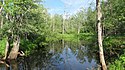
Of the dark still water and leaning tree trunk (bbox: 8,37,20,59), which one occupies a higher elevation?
leaning tree trunk (bbox: 8,37,20,59)

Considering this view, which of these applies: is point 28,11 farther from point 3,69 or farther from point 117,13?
point 117,13

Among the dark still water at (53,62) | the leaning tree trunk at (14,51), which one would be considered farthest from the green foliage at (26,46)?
the leaning tree trunk at (14,51)

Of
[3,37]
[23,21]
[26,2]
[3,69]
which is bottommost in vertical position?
[3,69]

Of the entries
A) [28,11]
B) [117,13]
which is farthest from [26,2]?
[117,13]

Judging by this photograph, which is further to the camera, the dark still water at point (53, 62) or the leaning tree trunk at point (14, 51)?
the leaning tree trunk at point (14, 51)

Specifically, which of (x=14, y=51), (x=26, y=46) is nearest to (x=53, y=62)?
(x=14, y=51)

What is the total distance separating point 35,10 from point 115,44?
1741 cm

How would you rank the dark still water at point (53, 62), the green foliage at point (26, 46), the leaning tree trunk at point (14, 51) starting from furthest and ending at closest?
the green foliage at point (26, 46), the leaning tree trunk at point (14, 51), the dark still water at point (53, 62)

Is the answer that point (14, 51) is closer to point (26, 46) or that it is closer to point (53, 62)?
point (53, 62)

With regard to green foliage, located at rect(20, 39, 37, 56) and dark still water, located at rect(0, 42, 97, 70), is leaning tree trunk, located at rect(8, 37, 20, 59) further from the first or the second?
green foliage, located at rect(20, 39, 37, 56)

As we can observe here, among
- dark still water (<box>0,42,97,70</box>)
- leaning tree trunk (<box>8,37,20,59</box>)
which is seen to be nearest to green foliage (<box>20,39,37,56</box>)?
dark still water (<box>0,42,97,70</box>)

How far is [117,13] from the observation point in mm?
43438

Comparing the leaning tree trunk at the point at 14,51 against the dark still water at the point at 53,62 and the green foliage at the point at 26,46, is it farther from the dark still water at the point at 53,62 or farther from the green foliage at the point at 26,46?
the green foliage at the point at 26,46

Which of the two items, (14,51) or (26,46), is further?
(26,46)
